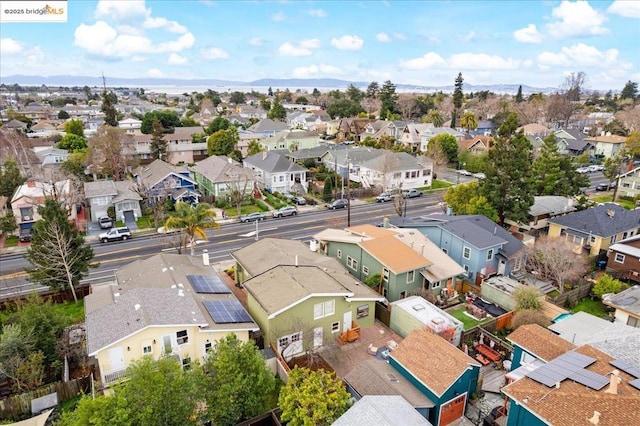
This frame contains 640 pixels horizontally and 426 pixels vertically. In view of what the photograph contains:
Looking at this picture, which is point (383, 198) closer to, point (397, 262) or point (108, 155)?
point (397, 262)

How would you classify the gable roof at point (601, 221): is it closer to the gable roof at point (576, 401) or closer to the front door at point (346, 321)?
the gable roof at point (576, 401)

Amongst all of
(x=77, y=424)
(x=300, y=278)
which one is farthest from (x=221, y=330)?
(x=77, y=424)

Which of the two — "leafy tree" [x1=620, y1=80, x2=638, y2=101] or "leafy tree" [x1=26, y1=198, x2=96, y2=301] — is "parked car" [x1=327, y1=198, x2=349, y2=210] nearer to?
"leafy tree" [x1=26, y1=198, x2=96, y2=301]

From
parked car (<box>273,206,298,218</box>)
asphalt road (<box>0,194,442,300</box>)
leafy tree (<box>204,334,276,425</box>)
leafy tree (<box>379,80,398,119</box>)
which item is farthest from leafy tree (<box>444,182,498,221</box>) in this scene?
leafy tree (<box>379,80,398,119</box>)

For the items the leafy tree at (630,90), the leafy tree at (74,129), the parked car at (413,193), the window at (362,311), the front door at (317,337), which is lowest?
the front door at (317,337)

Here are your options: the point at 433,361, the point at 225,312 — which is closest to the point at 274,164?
the point at 225,312

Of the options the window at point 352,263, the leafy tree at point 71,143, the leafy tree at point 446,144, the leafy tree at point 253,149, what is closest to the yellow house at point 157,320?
the window at point 352,263

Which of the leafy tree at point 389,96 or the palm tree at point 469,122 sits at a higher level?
the leafy tree at point 389,96

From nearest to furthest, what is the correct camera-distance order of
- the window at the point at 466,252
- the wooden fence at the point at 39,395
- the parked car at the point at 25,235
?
the wooden fence at the point at 39,395, the window at the point at 466,252, the parked car at the point at 25,235
